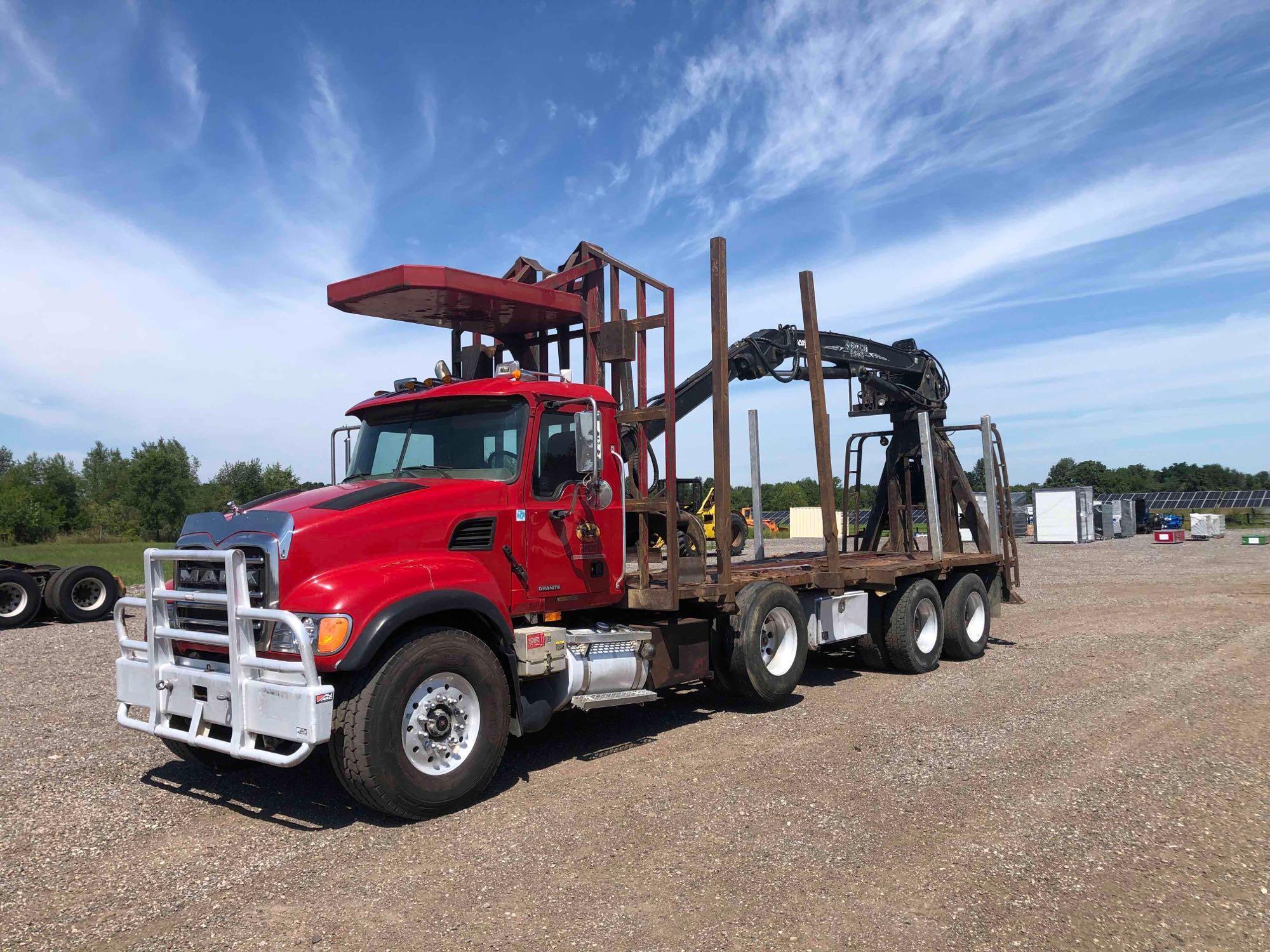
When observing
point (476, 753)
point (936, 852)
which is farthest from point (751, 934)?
point (476, 753)

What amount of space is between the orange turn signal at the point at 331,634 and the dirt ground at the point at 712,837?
3.74 ft

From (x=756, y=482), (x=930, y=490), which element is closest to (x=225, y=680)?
(x=756, y=482)

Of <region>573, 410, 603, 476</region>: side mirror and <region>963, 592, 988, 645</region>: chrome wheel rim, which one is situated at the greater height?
<region>573, 410, 603, 476</region>: side mirror

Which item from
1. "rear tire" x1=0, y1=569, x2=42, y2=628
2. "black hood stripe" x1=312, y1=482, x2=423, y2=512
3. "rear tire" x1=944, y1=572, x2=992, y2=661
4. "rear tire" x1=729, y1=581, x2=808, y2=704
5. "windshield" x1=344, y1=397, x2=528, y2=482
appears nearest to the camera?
"black hood stripe" x1=312, y1=482, x2=423, y2=512

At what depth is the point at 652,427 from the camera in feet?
30.2

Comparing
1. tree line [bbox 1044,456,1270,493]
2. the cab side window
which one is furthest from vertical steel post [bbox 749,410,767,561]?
tree line [bbox 1044,456,1270,493]

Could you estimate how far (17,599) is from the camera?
1639 cm

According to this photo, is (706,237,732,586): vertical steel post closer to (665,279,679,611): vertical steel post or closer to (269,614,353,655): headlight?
(665,279,679,611): vertical steel post

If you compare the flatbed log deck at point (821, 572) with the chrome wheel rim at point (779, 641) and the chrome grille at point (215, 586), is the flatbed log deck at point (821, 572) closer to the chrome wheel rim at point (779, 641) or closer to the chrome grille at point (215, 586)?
the chrome wheel rim at point (779, 641)

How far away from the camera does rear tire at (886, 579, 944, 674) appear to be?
36.5ft

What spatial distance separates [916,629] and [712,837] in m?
6.85

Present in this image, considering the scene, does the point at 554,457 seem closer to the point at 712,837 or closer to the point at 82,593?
the point at 712,837

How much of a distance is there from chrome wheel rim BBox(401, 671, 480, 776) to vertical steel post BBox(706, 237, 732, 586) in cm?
309

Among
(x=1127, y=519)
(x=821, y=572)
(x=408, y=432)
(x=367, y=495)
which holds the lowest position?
(x=1127, y=519)
